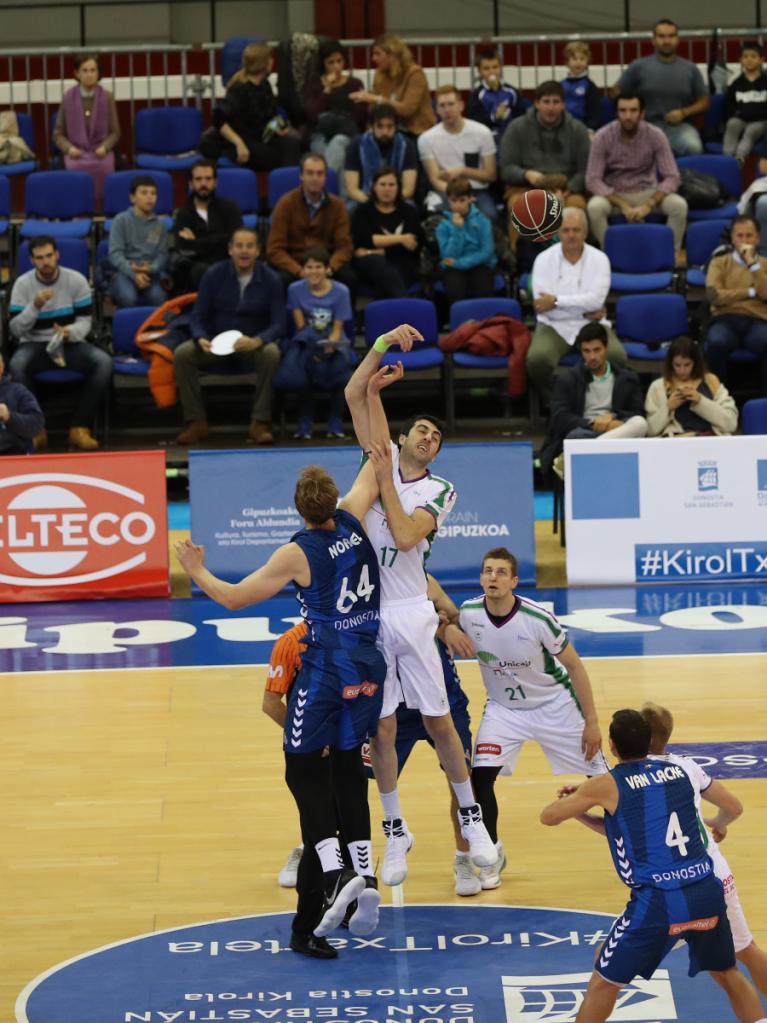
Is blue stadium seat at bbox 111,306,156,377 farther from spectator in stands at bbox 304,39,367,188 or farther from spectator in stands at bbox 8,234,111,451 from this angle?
spectator in stands at bbox 304,39,367,188

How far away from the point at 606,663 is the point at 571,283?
17.2 feet

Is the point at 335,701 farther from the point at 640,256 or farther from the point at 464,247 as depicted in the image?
the point at 640,256

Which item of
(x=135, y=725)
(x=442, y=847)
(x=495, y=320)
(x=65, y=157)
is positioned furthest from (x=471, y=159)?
(x=442, y=847)

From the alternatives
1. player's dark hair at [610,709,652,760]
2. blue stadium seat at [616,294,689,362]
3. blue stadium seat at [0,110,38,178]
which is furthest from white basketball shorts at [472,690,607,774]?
blue stadium seat at [0,110,38,178]

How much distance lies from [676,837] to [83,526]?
7728 mm

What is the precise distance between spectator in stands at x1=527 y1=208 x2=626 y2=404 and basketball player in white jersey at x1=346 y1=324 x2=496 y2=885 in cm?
796

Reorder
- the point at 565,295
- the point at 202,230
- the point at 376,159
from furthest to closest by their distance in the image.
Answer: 1. the point at 376,159
2. the point at 202,230
3. the point at 565,295

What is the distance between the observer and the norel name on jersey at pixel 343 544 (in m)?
6.69

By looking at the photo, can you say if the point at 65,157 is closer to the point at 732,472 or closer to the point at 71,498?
the point at 71,498

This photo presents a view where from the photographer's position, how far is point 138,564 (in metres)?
12.7

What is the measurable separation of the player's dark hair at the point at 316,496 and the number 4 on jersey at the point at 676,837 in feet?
6.03

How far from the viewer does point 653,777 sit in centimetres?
569

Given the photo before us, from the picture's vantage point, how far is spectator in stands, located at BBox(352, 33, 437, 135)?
56.2 feet

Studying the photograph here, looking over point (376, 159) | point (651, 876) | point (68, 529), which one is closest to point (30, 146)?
point (376, 159)
